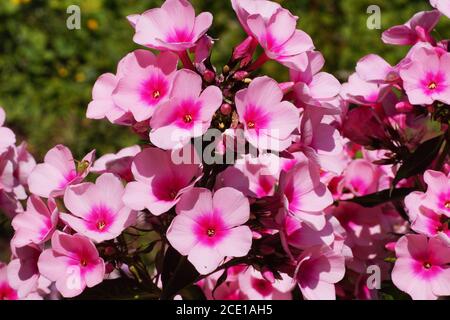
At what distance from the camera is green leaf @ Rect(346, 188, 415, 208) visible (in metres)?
1.65

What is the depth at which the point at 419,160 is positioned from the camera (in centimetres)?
159

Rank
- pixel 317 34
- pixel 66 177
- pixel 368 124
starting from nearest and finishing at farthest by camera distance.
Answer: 1. pixel 66 177
2. pixel 368 124
3. pixel 317 34

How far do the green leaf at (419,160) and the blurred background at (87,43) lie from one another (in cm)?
214

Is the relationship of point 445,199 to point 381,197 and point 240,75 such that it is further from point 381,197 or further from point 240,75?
point 240,75

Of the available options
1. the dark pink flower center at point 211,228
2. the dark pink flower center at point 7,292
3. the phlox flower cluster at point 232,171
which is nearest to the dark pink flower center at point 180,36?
the phlox flower cluster at point 232,171

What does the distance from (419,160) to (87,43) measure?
108 inches

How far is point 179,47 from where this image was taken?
1.29m

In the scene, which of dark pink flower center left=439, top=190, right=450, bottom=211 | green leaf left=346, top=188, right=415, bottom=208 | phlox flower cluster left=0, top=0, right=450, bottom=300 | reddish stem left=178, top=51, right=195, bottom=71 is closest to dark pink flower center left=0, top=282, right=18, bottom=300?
phlox flower cluster left=0, top=0, right=450, bottom=300

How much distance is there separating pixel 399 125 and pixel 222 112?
58cm

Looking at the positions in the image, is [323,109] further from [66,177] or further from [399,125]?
[66,177]

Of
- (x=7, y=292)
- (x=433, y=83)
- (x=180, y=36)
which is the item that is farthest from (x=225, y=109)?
(x=7, y=292)
